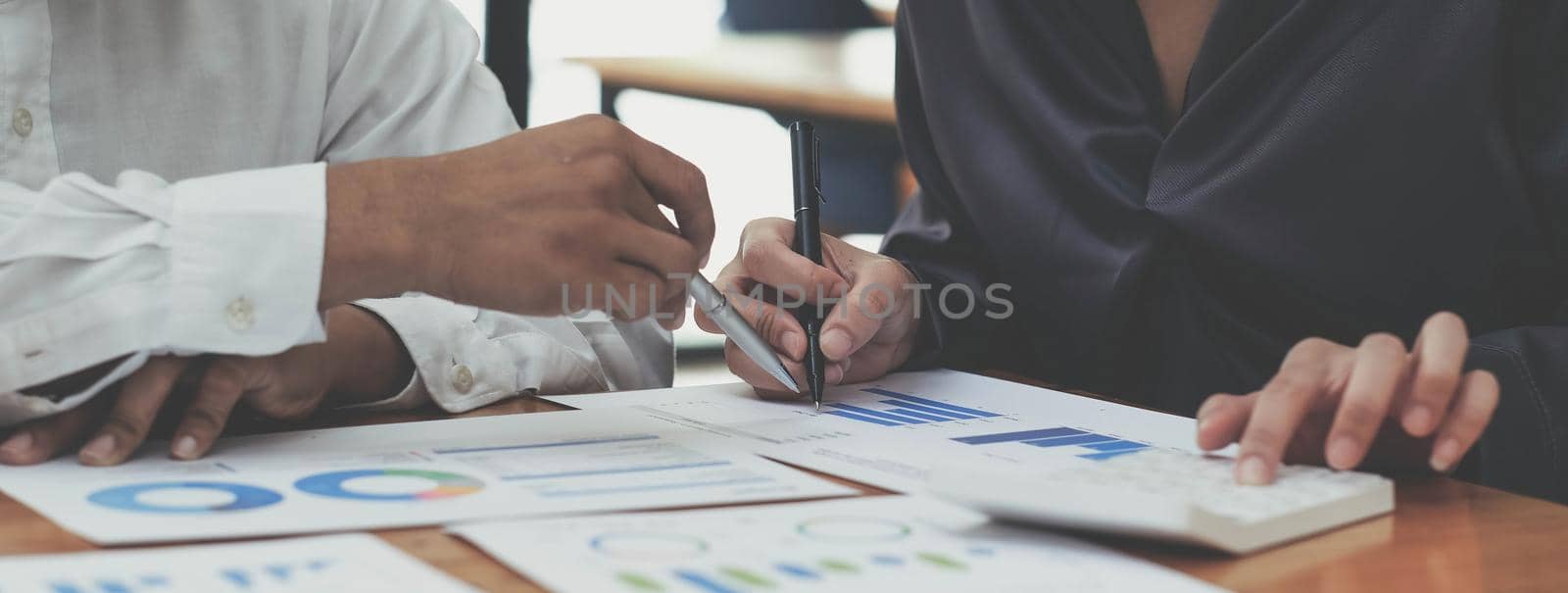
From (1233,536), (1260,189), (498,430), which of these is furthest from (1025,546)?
(1260,189)

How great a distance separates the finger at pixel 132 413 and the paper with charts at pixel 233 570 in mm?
192

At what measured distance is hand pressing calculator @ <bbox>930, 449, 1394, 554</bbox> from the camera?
0.52m

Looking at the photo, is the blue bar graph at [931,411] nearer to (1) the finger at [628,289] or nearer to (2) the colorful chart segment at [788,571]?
(1) the finger at [628,289]

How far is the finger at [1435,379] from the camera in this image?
0.66 m

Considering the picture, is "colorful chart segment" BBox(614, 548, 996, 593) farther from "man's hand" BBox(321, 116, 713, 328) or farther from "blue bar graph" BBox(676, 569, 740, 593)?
"man's hand" BBox(321, 116, 713, 328)

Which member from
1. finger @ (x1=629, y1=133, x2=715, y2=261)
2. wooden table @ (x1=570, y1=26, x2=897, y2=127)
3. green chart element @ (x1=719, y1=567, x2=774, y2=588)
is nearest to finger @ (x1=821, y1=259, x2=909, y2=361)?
finger @ (x1=629, y1=133, x2=715, y2=261)

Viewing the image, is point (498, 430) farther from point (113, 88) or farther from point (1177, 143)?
point (1177, 143)

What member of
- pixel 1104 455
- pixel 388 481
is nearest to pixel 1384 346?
pixel 1104 455

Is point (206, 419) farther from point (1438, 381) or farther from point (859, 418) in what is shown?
point (1438, 381)

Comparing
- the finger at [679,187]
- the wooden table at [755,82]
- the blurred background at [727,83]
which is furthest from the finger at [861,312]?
the wooden table at [755,82]

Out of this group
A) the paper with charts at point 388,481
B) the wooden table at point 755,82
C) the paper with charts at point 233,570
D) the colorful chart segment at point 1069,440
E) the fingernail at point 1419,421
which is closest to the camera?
the paper with charts at point 233,570

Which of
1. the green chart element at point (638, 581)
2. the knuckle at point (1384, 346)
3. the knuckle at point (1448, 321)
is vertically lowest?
the green chart element at point (638, 581)

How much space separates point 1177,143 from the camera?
3.59 ft

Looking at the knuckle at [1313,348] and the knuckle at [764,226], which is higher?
the knuckle at [764,226]
